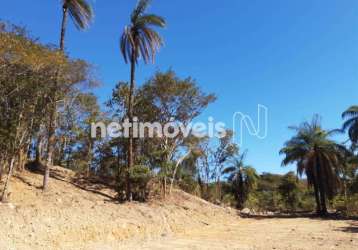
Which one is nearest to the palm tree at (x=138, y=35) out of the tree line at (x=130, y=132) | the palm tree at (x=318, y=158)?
the tree line at (x=130, y=132)

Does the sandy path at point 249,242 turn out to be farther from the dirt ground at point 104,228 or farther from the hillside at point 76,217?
the hillside at point 76,217

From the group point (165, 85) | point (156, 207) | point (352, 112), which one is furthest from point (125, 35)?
point (352, 112)

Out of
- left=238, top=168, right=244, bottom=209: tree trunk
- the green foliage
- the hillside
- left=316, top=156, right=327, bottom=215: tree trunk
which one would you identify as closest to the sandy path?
the hillside

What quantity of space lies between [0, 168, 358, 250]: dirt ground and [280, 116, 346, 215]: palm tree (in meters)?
12.3

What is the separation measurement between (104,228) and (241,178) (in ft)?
Result: 81.7

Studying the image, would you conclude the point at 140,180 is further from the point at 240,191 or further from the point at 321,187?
the point at 240,191

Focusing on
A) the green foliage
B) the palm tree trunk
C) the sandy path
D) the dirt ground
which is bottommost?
the sandy path

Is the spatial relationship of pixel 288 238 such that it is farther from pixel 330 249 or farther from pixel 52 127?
pixel 52 127

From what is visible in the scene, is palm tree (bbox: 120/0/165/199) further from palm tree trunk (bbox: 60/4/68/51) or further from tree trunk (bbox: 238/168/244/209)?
tree trunk (bbox: 238/168/244/209)

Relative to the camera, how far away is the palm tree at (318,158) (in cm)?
2483

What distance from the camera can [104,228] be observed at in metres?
10.9

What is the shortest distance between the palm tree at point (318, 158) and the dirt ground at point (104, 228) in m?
12.3

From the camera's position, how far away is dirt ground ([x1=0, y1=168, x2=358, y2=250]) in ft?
30.4

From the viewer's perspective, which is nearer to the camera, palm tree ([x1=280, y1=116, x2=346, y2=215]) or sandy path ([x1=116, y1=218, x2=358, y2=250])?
sandy path ([x1=116, y1=218, x2=358, y2=250])
